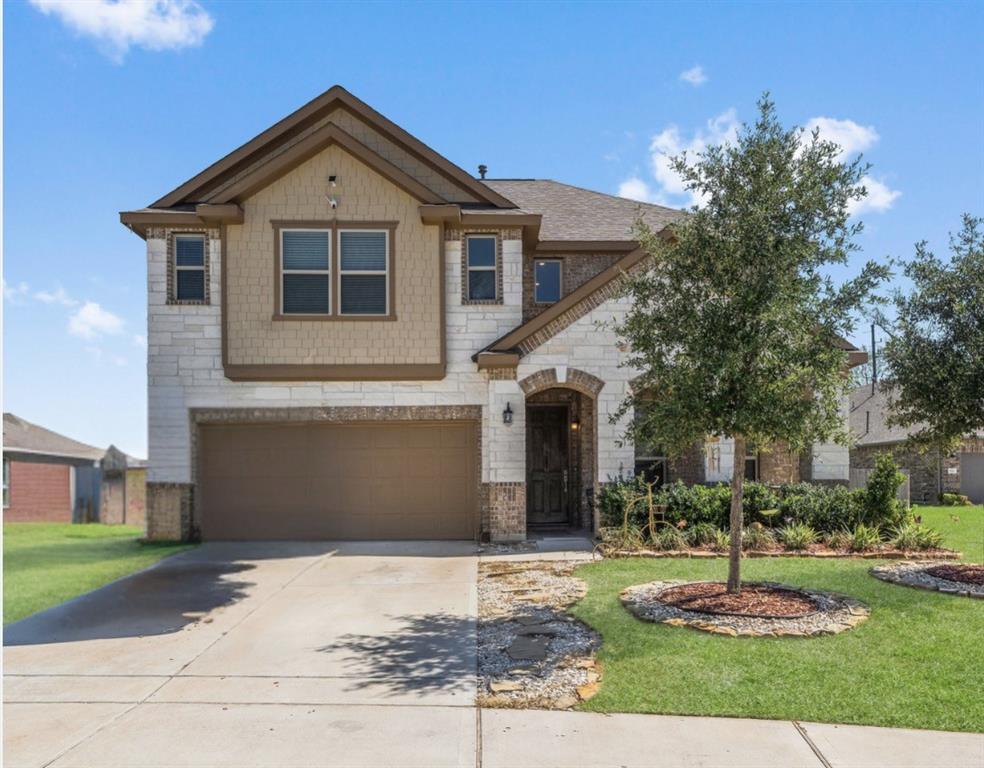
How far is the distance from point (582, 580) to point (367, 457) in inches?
233

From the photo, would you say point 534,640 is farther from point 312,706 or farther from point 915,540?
point 915,540

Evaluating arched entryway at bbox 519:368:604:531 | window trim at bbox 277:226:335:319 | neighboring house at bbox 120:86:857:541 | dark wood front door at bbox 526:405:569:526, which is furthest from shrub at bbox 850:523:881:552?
window trim at bbox 277:226:335:319

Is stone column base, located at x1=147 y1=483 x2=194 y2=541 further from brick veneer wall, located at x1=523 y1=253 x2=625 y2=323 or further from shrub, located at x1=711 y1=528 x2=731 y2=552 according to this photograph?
shrub, located at x1=711 y1=528 x2=731 y2=552

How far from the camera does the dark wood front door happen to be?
16.7 m

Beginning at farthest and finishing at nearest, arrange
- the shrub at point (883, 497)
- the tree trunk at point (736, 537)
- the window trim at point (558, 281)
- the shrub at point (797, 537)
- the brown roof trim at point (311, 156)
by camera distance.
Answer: the window trim at point (558, 281), the brown roof trim at point (311, 156), the shrub at point (883, 497), the shrub at point (797, 537), the tree trunk at point (736, 537)

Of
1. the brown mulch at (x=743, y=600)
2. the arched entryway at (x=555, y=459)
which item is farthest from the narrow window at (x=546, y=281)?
the brown mulch at (x=743, y=600)

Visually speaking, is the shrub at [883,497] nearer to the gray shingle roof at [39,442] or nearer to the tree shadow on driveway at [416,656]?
the tree shadow on driveway at [416,656]

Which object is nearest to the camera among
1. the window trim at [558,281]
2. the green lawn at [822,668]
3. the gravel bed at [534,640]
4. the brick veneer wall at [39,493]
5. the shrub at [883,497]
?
the green lawn at [822,668]

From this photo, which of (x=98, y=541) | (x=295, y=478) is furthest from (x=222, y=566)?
(x=98, y=541)

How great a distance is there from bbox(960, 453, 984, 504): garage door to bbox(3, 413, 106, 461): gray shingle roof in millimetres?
30988

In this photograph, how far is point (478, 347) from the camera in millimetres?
14938

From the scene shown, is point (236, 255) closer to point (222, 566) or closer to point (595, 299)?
point (222, 566)

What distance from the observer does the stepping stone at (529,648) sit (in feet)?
23.4

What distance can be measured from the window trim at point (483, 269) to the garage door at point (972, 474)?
63.8 ft
